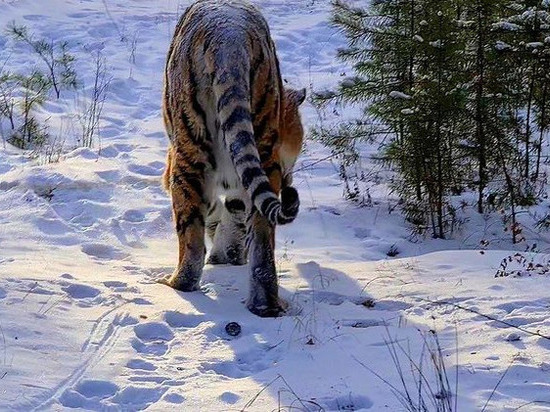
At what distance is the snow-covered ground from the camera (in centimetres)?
388

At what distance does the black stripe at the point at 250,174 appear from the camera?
16.2ft

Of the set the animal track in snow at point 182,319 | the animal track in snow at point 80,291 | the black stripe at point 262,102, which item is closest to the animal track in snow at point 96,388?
the animal track in snow at point 182,319

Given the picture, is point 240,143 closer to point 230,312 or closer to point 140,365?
point 230,312

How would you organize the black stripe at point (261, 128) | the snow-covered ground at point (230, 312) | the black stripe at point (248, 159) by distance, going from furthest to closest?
the black stripe at point (261, 128)
the black stripe at point (248, 159)
the snow-covered ground at point (230, 312)

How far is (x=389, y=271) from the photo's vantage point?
6.00 m

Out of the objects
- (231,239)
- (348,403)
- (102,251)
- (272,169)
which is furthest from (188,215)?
(348,403)

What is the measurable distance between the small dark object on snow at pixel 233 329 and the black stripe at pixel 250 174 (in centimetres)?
80

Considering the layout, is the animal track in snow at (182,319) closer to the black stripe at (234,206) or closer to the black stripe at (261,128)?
the black stripe at (261,128)

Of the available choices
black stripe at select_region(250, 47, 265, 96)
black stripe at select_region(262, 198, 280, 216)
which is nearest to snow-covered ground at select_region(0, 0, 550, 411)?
black stripe at select_region(262, 198, 280, 216)

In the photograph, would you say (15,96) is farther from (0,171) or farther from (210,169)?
(210,169)

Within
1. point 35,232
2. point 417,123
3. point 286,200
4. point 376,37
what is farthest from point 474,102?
point 35,232

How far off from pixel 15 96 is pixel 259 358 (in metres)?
7.66

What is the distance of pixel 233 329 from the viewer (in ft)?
15.5

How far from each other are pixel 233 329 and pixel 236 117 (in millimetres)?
1297
